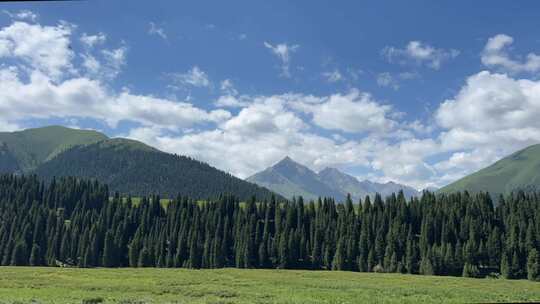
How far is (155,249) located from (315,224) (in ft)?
174

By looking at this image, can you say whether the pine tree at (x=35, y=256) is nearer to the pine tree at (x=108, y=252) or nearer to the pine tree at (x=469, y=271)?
the pine tree at (x=108, y=252)

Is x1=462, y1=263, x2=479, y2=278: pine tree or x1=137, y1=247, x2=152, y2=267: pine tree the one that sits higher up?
x1=462, y1=263, x2=479, y2=278: pine tree

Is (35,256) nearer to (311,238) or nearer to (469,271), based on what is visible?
(311,238)

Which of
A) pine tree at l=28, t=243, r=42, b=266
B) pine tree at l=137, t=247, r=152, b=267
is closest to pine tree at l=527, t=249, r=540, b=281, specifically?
pine tree at l=137, t=247, r=152, b=267

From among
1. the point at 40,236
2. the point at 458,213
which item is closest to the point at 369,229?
the point at 458,213

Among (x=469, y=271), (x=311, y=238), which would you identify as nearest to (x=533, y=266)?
(x=469, y=271)

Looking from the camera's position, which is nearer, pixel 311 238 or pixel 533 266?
pixel 533 266

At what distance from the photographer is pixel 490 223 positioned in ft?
476

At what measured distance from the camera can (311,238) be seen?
148m

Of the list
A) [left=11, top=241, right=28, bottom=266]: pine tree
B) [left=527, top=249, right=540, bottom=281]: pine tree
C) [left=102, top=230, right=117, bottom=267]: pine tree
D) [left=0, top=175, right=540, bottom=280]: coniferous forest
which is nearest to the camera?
[left=527, top=249, right=540, bottom=281]: pine tree

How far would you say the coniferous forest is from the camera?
127m

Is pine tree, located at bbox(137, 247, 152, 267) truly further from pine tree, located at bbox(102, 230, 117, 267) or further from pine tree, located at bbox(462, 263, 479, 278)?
pine tree, located at bbox(462, 263, 479, 278)

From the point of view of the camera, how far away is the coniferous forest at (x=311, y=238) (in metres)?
127


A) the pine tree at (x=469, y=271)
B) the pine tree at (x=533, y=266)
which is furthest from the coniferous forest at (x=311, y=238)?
the pine tree at (x=533, y=266)
